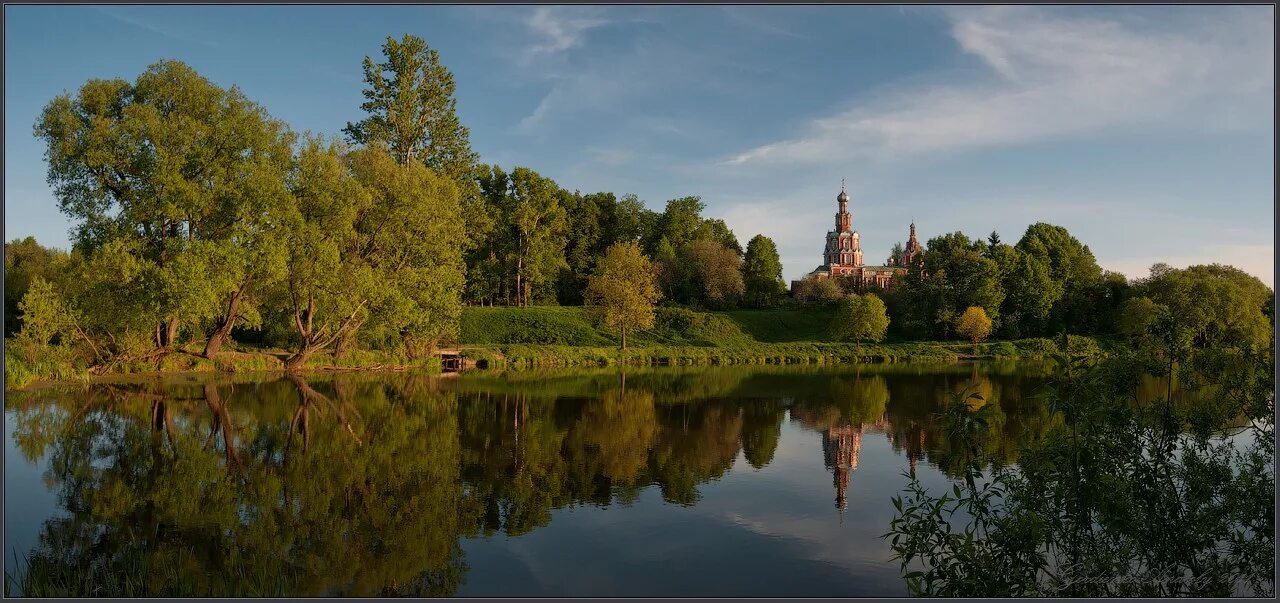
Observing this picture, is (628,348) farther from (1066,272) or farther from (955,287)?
(1066,272)

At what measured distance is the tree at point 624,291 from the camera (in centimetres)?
4984

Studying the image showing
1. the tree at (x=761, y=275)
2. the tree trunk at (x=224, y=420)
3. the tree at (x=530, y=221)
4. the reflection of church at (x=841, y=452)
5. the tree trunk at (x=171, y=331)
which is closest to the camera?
the reflection of church at (x=841, y=452)

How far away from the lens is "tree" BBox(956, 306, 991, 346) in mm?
59881

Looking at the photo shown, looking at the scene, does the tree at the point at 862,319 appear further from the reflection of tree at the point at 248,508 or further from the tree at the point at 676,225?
the reflection of tree at the point at 248,508

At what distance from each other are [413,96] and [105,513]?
3861 centimetres

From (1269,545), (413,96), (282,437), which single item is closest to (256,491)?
(282,437)

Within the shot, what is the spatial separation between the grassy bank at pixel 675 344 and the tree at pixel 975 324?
3.97ft

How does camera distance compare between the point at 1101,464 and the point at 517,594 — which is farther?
the point at 517,594

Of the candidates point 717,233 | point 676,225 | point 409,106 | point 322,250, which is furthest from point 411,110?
point 717,233

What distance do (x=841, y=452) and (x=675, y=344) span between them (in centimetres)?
4026

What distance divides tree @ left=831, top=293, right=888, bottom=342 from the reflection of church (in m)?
36.6

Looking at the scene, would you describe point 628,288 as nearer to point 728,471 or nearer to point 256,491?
point 728,471

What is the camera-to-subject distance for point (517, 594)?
8516mm

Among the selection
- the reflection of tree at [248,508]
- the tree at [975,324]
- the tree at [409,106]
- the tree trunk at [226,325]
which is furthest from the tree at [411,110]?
the tree at [975,324]
